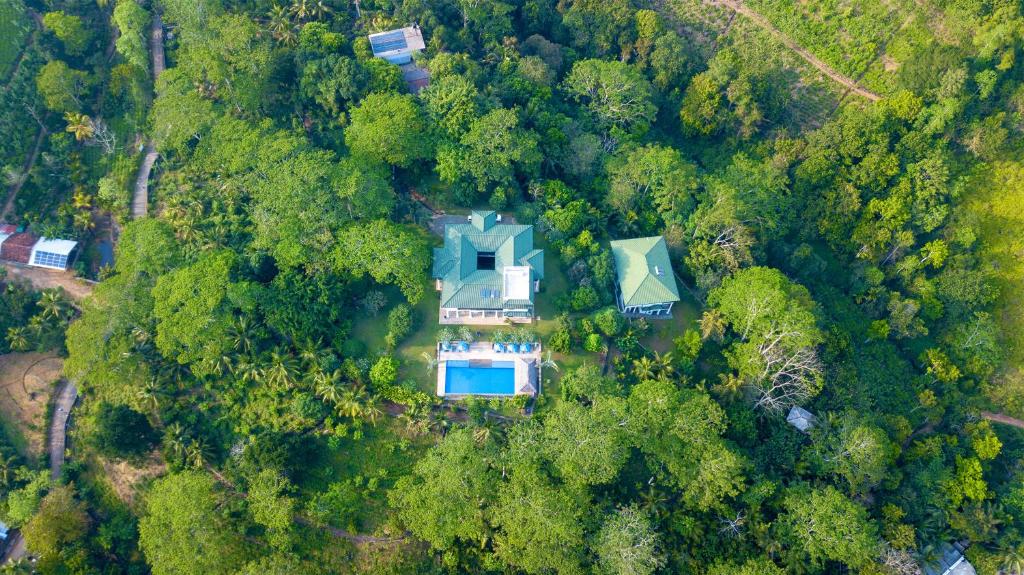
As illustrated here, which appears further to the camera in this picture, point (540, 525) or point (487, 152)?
point (487, 152)

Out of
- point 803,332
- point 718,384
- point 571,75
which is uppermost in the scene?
point 571,75

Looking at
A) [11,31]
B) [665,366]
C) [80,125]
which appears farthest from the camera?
[11,31]

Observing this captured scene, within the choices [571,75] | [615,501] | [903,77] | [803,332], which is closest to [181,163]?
[571,75]

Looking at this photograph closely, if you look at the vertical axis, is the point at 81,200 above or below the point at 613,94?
below

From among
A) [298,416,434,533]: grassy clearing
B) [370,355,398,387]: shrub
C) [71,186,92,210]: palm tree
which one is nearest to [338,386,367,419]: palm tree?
[370,355,398,387]: shrub

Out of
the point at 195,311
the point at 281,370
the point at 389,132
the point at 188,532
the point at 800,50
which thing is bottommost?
the point at 188,532

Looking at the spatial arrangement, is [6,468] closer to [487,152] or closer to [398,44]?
[487,152]

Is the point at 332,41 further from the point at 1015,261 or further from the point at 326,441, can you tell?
the point at 1015,261

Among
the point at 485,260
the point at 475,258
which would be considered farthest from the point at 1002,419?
the point at 475,258
